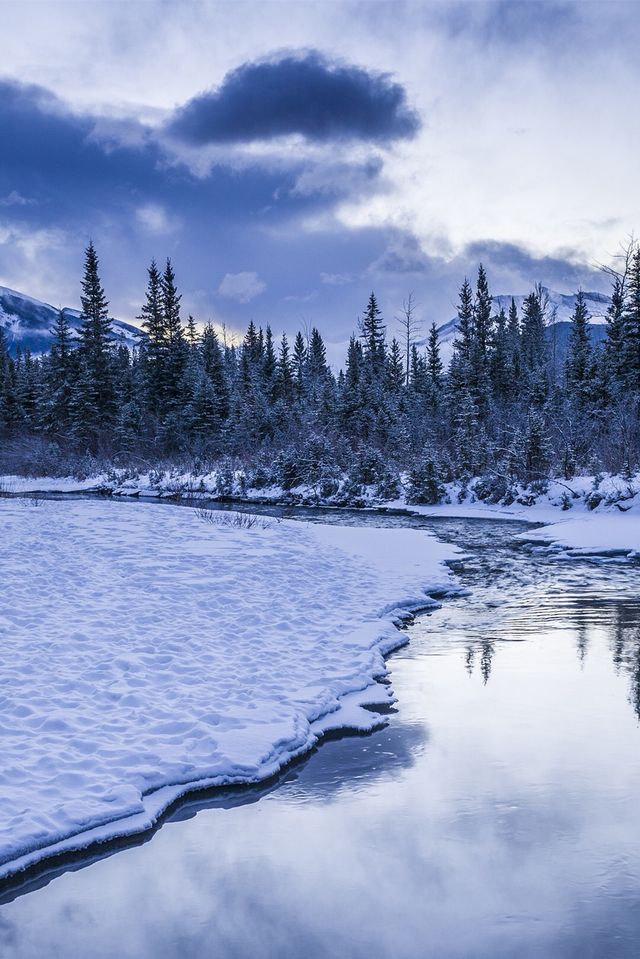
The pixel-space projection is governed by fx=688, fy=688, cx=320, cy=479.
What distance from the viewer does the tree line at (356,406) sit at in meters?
28.1

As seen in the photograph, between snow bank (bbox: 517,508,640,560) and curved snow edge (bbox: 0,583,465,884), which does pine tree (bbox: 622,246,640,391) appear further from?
curved snow edge (bbox: 0,583,465,884)

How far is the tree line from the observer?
28094 millimetres

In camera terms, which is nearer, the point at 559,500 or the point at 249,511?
the point at 559,500

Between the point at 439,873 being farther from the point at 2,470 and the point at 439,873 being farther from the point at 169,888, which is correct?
the point at 2,470

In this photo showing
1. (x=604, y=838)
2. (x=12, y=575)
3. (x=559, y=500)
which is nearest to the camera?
(x=604, y=838)

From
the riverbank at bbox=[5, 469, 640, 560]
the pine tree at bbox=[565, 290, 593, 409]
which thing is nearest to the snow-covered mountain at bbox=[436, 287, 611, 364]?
the pine tree at bbox=[565, 290, 593, 409]

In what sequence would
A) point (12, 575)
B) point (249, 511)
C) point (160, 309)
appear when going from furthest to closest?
point (160, 309), point (249, 511), point (12, 575)

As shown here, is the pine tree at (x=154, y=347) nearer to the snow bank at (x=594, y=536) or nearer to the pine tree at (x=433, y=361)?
the pine tree at (x=433, y=361)

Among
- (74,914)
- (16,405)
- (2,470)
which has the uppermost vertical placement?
(16,405)

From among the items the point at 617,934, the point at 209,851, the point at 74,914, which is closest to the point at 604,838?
the point at 617,934

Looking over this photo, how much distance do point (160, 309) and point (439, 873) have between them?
2230 inches

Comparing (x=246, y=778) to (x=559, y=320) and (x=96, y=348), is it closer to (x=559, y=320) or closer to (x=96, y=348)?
(x=96, y=348)

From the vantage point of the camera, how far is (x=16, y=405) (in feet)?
190

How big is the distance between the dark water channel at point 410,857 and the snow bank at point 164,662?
33 cm
